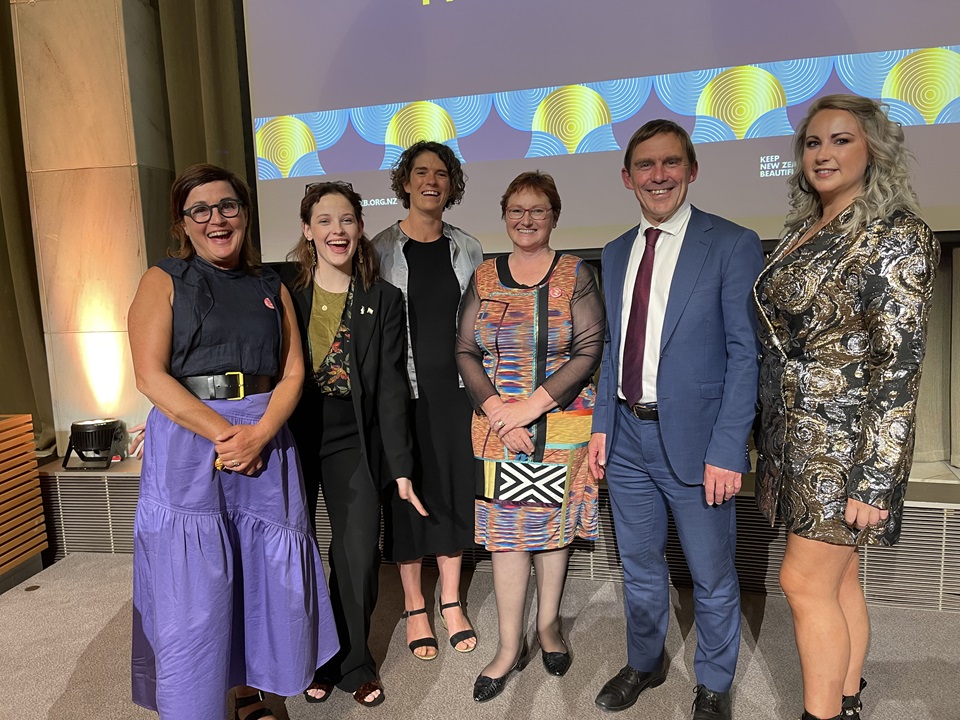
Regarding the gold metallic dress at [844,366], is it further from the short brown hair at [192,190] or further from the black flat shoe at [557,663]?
the short brown hair at [192,190]

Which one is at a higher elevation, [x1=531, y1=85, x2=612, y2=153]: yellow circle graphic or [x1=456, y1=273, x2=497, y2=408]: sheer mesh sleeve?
[x1=531, y1=85, x2=612, y2=153]: yellow circle graphic

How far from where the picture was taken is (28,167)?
3.87 meters

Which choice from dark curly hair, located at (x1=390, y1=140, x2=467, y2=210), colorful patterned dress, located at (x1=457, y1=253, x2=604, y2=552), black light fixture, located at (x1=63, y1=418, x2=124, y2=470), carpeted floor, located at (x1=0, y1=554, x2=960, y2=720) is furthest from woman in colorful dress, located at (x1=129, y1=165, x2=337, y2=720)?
black light fixture, located at (x1=63, y1=418, x2=124, y2=470)

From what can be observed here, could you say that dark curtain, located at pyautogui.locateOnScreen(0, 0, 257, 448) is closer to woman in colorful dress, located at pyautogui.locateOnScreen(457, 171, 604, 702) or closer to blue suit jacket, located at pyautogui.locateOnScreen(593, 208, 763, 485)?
woman in colorful dress, located at pyautogui.locateOnScreen(457, 171, 604, 702)

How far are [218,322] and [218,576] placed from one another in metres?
0.63

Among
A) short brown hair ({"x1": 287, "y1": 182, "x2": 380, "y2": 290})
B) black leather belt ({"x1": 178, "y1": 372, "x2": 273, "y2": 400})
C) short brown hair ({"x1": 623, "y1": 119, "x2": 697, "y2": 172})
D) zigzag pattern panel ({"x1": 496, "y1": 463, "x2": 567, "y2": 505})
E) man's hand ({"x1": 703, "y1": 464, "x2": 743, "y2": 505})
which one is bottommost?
zigzag pattern panel ({"x1": 496, "y1": 463, "x2": 567, "y2": 505})

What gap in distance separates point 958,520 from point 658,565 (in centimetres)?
134

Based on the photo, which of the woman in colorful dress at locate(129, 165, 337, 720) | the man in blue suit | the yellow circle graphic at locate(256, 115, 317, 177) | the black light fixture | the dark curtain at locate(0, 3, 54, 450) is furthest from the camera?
the dark curtain at locate(0, 3, 54, 450)

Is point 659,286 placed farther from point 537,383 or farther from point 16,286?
point 16,286

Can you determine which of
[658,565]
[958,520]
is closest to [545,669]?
[658,565]

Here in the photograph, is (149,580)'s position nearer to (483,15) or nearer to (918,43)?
(483,15)

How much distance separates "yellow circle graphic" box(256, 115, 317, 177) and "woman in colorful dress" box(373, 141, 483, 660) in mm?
1591

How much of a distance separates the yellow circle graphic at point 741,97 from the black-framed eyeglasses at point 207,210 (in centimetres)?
235

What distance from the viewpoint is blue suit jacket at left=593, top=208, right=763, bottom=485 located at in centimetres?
183
